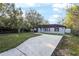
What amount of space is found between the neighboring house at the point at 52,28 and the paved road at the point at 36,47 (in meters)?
0.08

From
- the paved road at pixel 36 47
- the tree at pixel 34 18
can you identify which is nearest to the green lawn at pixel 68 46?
the paved road at pixel 36 47

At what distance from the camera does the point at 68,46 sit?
8.68 ft

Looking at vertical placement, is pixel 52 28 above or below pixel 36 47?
above

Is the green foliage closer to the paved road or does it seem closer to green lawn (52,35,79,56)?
the paved road

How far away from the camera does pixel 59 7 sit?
2.65 m

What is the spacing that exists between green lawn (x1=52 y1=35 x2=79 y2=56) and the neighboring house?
0.37 feet

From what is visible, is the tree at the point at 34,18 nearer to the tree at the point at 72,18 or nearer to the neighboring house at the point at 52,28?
the neighboring house at the point at 52,28

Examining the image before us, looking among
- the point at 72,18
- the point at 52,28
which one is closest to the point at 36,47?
the point at 52,28

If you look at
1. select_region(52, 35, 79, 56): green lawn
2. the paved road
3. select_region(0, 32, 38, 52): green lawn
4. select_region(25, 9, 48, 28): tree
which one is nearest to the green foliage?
select_region(25, 9, 48, 28): tree

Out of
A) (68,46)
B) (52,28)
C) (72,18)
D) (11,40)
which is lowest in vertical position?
(68,46)

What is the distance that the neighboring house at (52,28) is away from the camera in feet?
8.77

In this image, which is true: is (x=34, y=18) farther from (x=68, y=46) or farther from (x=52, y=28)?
(x=68, y=46)

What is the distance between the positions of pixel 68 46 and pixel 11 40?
803 millimetres

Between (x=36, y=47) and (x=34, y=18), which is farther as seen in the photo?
(x=34, y=18)
